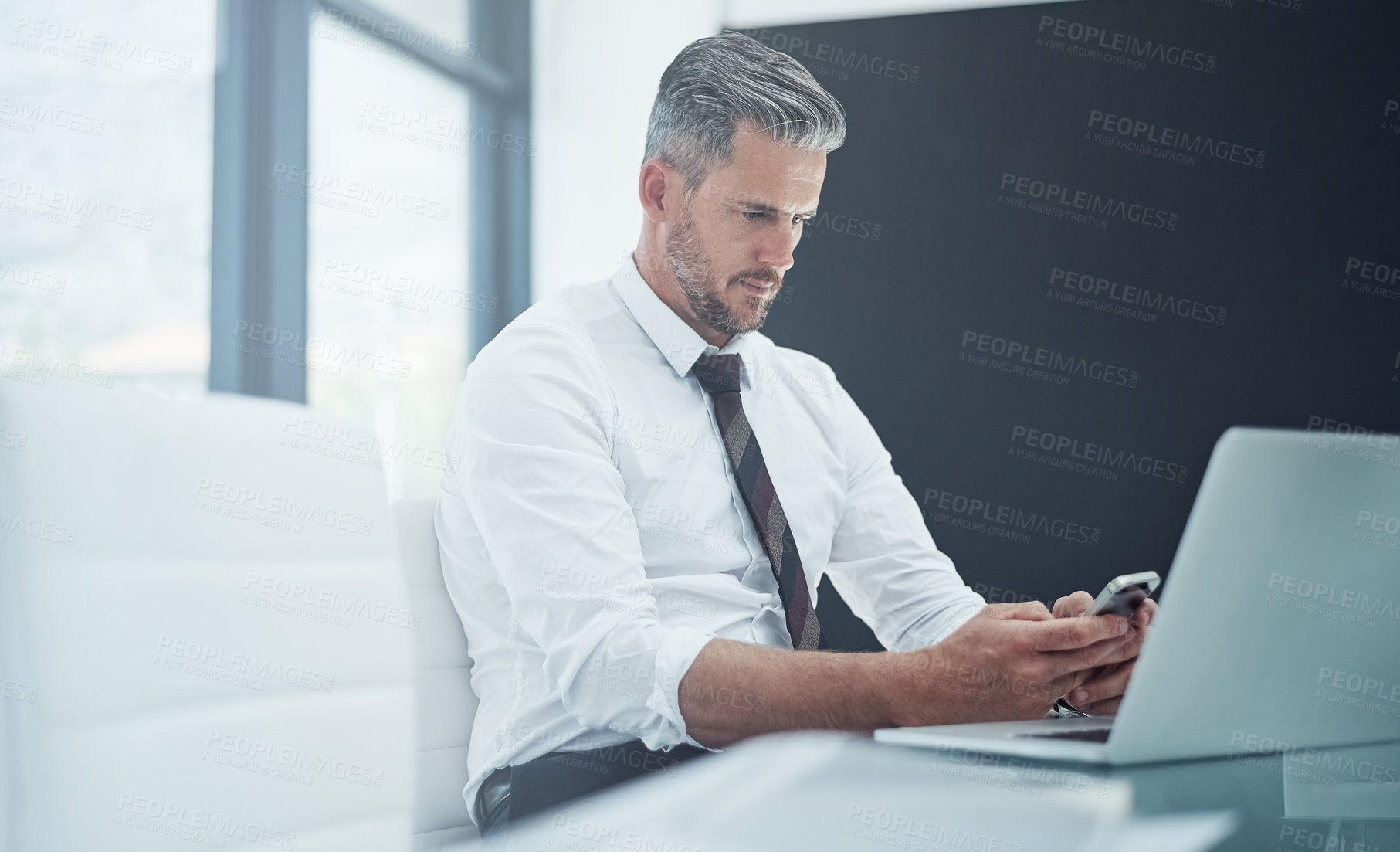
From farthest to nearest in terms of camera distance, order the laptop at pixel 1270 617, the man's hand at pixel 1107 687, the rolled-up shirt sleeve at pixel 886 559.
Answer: the rolled-up shirt sleeve at pixel 886 559 → the man's hand at pixel 1107 687 → the laptop at pixel 1270 617

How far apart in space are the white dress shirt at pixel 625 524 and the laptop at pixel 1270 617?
1.40 feet

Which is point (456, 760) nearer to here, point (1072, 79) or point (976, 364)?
point (976, 364)

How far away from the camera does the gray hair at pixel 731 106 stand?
1463mm

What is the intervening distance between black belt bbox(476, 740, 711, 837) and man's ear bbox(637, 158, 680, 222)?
2.55 feet

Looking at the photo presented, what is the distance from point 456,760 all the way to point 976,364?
145 centimetres

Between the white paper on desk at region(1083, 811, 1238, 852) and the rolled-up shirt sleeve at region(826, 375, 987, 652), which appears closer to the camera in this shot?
the white paper on desk at region(1083, 811, 1238, 852)

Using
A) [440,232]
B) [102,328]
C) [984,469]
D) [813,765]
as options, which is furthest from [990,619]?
[440,232]

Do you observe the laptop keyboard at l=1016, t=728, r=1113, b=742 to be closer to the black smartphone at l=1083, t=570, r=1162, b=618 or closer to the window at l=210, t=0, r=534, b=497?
the black smartphone at l=1083, t=570, r=1162, b=618

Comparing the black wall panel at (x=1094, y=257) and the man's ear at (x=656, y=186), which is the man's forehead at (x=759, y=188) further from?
A: the black wall panel at (x=1094, y=257)

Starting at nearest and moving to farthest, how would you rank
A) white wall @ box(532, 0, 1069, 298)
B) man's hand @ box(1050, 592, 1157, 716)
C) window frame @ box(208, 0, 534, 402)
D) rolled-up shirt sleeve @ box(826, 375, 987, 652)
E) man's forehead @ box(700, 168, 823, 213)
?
man's hand @ box(1050, 592, 1157, 716)
man's forehead @ box(700, 168, 823, 213)
rolled-up shirt sleeve @ box(826, 375, 987, 652)
window frame @ box(208, 0, 534, 402)
white wall @ box(532, 0, 1069, 298)

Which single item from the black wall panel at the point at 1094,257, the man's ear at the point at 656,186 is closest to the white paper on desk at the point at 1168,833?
the man's ear at the point at 656,186

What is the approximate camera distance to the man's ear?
1543 mm

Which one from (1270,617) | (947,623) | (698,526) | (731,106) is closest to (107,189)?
(731,106)

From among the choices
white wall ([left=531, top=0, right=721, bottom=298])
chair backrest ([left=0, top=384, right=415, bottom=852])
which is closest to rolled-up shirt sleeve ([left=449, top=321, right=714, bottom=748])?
chair backrest ([left=0, top=384, right=415, bottom=852])
